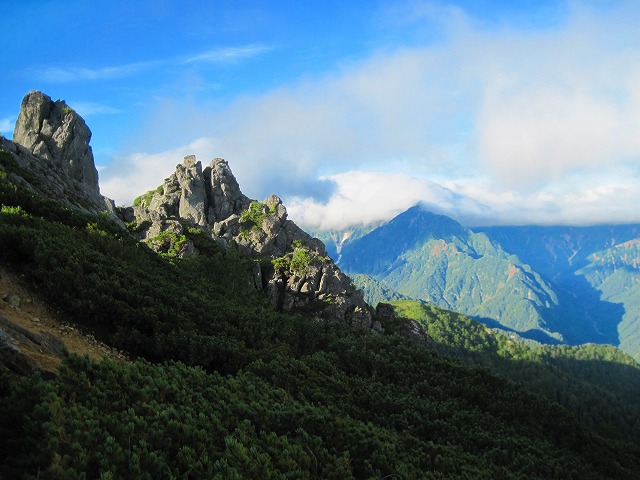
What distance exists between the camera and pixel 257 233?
89688 mm

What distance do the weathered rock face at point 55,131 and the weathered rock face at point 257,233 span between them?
1486 centimetres

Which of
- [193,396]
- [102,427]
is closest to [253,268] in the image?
[193,396]

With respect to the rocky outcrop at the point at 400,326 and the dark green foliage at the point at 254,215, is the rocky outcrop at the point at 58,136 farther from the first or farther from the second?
the rocky outcrop at the point at 400,326

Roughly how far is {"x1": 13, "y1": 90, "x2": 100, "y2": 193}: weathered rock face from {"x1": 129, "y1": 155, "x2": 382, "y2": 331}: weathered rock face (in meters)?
14.9

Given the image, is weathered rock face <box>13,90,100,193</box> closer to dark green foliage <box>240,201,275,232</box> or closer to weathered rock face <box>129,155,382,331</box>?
weathered rock face <box>129,155,382,331</box>

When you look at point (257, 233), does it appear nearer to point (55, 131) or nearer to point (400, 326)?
point (400, 326)

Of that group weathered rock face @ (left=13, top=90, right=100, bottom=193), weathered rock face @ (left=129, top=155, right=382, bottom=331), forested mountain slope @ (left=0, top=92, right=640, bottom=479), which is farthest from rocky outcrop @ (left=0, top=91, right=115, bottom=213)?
forested mountain slope @ (left=0, top=92, right=640, bottom=479)

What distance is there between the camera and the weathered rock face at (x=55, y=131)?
→ 3004 inches

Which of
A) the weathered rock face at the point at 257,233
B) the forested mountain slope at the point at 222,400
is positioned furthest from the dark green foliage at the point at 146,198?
the forested mountain slope at the point at 222,400

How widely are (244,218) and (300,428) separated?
8344cm

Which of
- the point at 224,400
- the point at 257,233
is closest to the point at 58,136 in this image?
the point at 257,233

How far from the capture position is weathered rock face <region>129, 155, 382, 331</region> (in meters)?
69.4

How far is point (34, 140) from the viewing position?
2975 inches

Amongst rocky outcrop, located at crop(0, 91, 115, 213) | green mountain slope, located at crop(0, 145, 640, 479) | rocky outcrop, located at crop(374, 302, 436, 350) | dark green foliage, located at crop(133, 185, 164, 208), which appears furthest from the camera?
dark green foliage, located at crop(133, 185, 164, 208)
